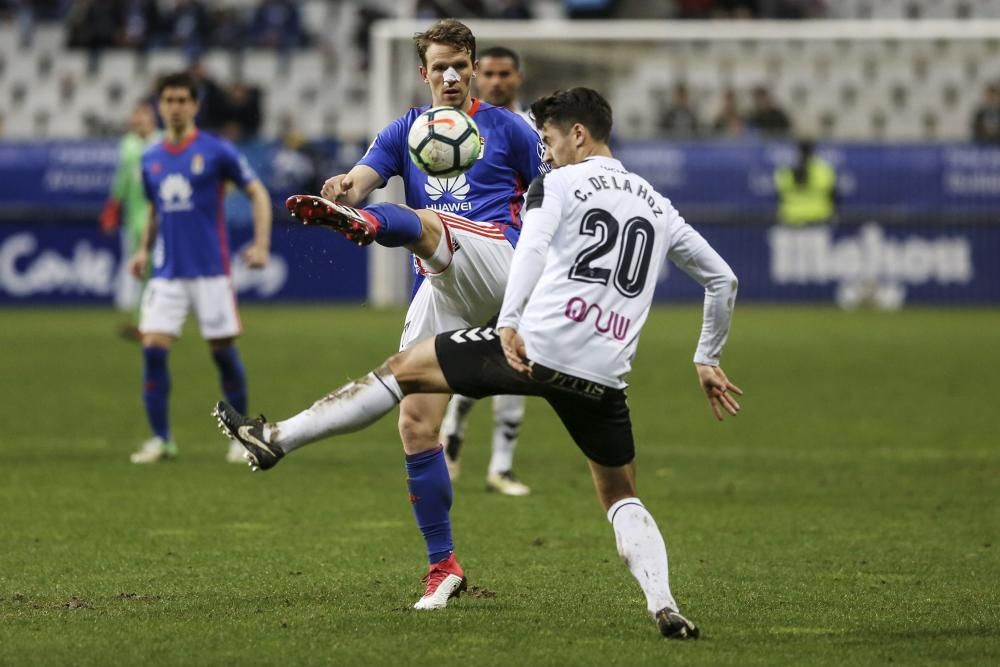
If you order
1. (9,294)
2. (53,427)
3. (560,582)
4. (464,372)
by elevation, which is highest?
(464,372)

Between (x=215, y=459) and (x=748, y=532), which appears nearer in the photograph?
(x=748, y=532)

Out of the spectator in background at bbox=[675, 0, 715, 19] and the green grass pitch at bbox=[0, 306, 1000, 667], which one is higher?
the spectator in background at bbox=[675, 0, 715, 19]

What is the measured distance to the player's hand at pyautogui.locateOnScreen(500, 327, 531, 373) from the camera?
5.53 metres

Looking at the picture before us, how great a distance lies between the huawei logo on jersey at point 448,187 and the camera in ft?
22.7

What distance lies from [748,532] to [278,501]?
8.59ft

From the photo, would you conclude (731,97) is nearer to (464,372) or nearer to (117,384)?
(117,384)

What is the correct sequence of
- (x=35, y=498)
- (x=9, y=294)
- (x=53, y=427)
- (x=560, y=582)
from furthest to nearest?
(x=9, y=294)
(x=53, y=427)
(x=35, y=498)
(x=560, y=582)

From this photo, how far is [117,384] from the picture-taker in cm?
1573

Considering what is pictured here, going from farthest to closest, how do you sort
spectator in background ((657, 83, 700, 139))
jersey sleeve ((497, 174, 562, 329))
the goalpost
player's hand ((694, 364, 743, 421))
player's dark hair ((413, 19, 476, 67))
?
spectator in background ((657, 83, 700, 139)) → the goalpost → player's dark hair ((413, 19, 476, 67)) → player's hand ((694, 364, 743, 421)) → jersey sleeve ((497, 174, 562, 329))

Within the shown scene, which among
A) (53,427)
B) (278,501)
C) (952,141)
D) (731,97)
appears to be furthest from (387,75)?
(278,501)

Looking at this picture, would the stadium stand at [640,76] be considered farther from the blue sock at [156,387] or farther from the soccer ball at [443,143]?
the soccer ball at [443,143]

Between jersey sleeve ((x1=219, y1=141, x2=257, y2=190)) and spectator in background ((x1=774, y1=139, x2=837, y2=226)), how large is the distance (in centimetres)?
1407

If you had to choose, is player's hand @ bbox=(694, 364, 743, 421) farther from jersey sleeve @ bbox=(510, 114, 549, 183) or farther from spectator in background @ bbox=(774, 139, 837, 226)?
spectator in background @ bbox=(774, 139, 837, 226)

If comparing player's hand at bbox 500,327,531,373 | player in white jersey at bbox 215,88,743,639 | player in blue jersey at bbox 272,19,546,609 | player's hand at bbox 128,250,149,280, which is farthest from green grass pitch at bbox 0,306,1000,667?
player's hand at bbox 128,250,149,280
